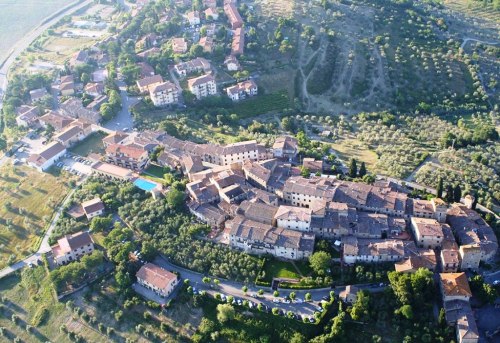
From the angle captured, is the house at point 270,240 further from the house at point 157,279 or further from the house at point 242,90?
the house at point 242,90

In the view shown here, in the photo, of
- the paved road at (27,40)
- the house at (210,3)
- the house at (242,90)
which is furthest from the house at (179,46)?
the paved road at (27,40)

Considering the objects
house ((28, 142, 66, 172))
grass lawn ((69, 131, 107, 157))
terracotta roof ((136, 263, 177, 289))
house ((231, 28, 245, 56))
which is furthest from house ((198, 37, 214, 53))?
terracotta roof ((136, 263, 177, 289))

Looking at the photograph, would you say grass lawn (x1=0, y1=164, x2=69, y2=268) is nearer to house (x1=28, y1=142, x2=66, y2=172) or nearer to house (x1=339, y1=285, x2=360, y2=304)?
house (x1=28, y1=142, x2=66, y2=172)

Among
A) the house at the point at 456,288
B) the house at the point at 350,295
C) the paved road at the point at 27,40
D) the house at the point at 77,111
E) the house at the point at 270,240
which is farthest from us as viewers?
the paved road at the point at 27,40

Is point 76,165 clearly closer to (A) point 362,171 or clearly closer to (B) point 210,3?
(A) point 362,171

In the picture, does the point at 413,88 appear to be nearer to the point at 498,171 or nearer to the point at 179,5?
the point at 498,171

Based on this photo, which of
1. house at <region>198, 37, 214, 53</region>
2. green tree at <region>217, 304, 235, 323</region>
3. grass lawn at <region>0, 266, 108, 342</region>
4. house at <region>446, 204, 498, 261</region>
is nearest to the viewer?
green tree at <region>217, 304, 235, 323</region>

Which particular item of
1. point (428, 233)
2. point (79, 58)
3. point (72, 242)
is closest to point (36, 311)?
point (72, 242)
